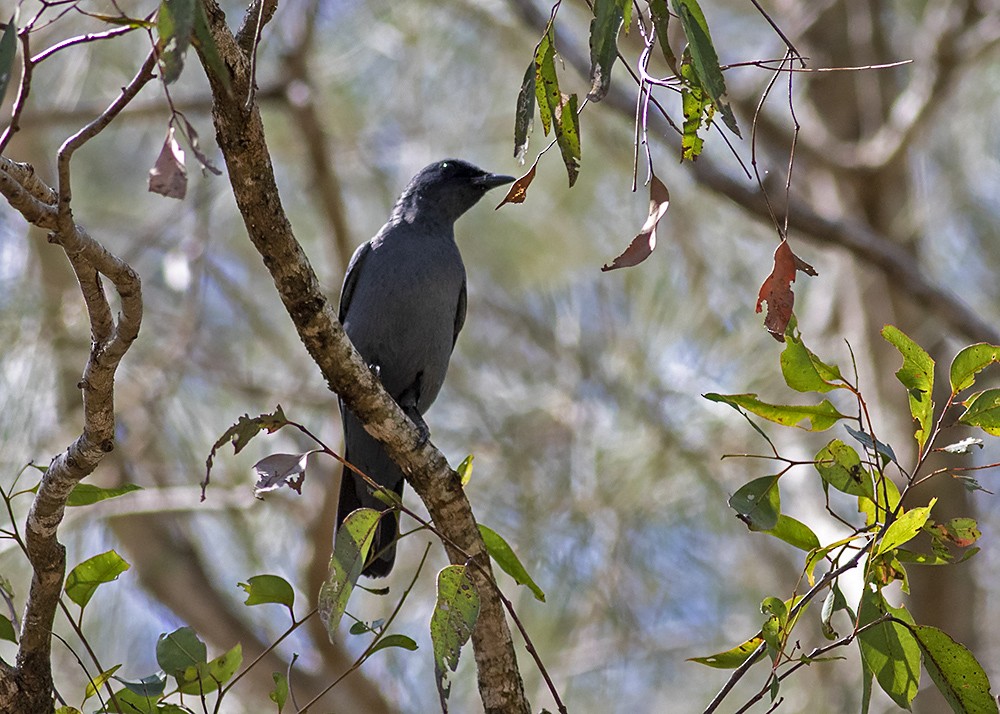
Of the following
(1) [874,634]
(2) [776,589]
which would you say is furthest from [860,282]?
(1) [874,634]

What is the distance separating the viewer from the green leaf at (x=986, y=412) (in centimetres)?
203

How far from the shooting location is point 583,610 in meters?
7.38

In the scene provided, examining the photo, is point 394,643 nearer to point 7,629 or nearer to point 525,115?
point 7,629

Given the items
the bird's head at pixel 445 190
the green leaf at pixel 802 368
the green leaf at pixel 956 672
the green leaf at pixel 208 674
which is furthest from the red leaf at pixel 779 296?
the bird's head at pixel 445 190

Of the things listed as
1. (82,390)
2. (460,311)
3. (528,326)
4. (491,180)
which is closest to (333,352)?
(82,390)

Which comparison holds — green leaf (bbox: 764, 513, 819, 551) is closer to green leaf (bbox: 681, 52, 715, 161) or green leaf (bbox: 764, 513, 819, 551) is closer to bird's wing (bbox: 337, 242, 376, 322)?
green leaf (bbox: 681, 52, 715, 161)

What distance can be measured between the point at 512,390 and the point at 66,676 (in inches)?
A: 134

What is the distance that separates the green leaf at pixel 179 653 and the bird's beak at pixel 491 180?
3039 millimetres

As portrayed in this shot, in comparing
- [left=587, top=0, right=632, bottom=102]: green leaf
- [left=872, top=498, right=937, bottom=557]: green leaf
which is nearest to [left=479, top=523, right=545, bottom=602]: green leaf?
[left=872, top=498, right=937, bottom=557]: green leaf

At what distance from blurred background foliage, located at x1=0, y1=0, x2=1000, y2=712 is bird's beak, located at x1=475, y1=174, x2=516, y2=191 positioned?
1044 mm

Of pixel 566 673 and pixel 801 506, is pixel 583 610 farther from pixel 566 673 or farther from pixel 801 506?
pixel 801 506

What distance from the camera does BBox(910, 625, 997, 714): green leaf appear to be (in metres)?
2.04

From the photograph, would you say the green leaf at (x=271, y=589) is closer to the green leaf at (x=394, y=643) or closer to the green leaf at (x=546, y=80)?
the green leaf at (x=394, y=643)

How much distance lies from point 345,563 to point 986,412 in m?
1.23
